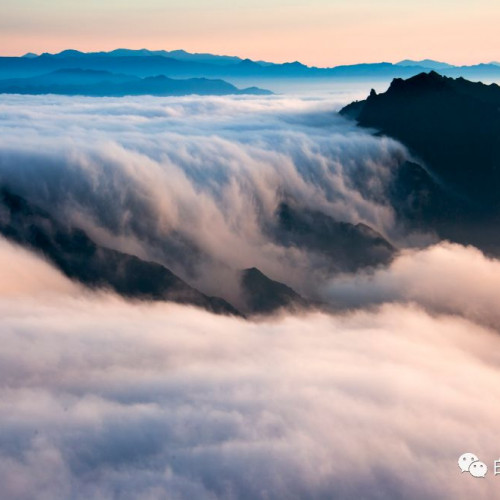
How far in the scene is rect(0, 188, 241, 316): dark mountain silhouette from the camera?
152 metres

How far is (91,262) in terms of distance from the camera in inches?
6235

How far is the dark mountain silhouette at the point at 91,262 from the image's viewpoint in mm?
151500

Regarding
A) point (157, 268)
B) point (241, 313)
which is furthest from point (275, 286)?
point (157, 268)

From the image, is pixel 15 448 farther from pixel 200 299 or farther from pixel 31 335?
pixel 200 299

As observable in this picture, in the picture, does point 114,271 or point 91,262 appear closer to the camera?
point 114,271

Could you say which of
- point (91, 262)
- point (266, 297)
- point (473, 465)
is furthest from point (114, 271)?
point (473, 465)

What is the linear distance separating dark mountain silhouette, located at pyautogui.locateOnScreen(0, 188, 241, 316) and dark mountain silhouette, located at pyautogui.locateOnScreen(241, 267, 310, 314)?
9.07m

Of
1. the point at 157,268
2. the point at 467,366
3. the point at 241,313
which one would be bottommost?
the point at 467,366

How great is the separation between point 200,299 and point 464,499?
94.3 m

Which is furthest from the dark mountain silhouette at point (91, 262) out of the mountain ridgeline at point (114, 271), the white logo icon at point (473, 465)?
the white logo icon at point (473, 465)

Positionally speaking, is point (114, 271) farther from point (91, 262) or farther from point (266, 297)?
point (266, 297)

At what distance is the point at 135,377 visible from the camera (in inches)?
4478

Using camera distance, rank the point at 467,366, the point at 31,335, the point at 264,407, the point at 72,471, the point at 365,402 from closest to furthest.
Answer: the point at 72,471 < the point at 264,407 < the point at 365,402 < the point at 31,335 < the point at 467,366

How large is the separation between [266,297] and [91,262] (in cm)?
5184
